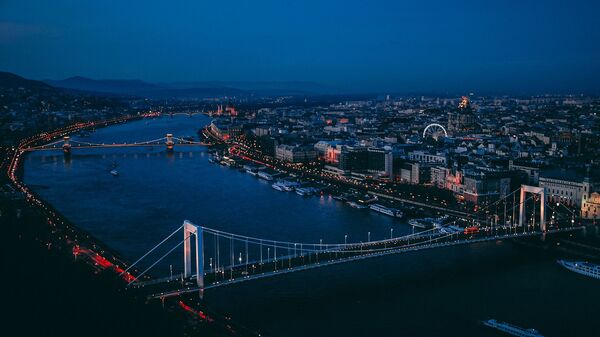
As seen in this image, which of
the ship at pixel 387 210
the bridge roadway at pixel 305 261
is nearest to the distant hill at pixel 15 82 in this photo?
the ship at pixel 387 210

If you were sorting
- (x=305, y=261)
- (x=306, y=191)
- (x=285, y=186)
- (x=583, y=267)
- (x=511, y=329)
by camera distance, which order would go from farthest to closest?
(x=285, y=186) → (x=306, y=191) → (x=583, y=267) → (x=305, y=261) → (x=511, y=329)

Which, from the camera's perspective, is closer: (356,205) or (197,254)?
(197,254)

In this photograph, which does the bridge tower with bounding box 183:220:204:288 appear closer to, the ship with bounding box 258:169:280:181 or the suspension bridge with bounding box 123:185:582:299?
the suspension bridge with bounding box 123:185:582:299

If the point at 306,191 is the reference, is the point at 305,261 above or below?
above

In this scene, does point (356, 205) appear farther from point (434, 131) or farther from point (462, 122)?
point (462, 122)

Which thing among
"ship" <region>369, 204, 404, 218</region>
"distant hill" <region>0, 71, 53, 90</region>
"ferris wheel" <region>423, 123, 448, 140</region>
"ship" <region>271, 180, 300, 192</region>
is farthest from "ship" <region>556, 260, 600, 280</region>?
"distant hill" <region>0, 71, 53, 90</region>

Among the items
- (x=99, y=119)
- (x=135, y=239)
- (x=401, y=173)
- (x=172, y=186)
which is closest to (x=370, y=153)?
(x=401, y=173)

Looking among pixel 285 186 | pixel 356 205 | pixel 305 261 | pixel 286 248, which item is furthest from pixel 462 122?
pixel 305 261
